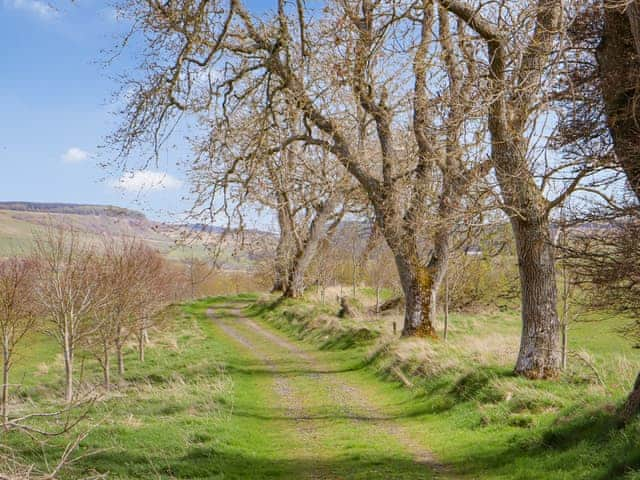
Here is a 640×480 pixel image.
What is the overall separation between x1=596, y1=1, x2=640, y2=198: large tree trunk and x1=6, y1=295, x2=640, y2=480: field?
125 inches

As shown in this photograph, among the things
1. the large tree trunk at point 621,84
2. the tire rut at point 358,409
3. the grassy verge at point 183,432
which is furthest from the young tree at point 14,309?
the large tree trunk at point 621,84

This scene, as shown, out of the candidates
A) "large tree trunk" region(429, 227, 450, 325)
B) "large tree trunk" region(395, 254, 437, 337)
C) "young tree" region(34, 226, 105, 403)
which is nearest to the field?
"large tree trunk" region(395, 254, 437, 337)

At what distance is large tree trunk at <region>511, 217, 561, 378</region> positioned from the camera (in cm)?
1108

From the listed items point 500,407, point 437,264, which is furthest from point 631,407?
point 437,264

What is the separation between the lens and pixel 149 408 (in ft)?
39.7

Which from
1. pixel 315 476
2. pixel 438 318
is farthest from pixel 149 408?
pixel 438 318

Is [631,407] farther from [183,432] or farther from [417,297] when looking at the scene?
[417,297]

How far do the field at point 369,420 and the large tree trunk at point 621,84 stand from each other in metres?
3.16

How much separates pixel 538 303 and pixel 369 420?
12.7 ft

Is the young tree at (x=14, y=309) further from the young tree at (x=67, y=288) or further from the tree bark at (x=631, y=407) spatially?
the tree bark at (x=631, y=407)

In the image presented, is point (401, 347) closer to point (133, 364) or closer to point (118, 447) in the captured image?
point (118, 447)

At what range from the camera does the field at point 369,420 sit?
7812 mm

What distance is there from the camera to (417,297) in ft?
55.8

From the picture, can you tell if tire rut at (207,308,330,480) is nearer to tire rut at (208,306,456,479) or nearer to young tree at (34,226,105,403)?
tire rut at (208,306,456,479)
